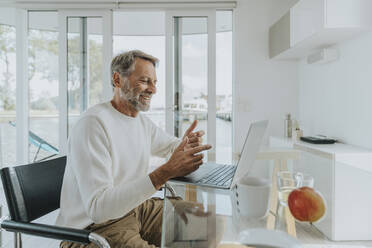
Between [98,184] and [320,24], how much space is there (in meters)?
1.93

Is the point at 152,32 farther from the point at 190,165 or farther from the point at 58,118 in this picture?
the point at 190,165

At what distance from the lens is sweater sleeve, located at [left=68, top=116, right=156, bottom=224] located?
85cm

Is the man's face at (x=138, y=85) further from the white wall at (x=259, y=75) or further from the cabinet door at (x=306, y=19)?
the white wall at (x=259, y=75)

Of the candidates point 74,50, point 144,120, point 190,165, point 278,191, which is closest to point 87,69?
point 74,50

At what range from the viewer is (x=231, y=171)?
1178 millimetres

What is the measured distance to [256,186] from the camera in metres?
0.91

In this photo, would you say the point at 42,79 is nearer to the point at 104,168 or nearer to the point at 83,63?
the point at 83,63

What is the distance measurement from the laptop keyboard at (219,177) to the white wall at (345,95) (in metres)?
1.42

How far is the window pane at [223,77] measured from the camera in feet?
10.7

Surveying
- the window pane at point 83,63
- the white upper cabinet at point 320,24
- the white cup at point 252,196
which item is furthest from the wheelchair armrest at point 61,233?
the window pane at point 83,63

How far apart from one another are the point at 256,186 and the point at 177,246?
0.35 metres

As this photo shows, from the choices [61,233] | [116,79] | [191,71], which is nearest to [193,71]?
[191,71]

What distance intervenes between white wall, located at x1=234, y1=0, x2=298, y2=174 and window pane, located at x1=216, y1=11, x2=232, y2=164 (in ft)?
0.42

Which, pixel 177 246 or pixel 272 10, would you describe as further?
pixel 272 10
